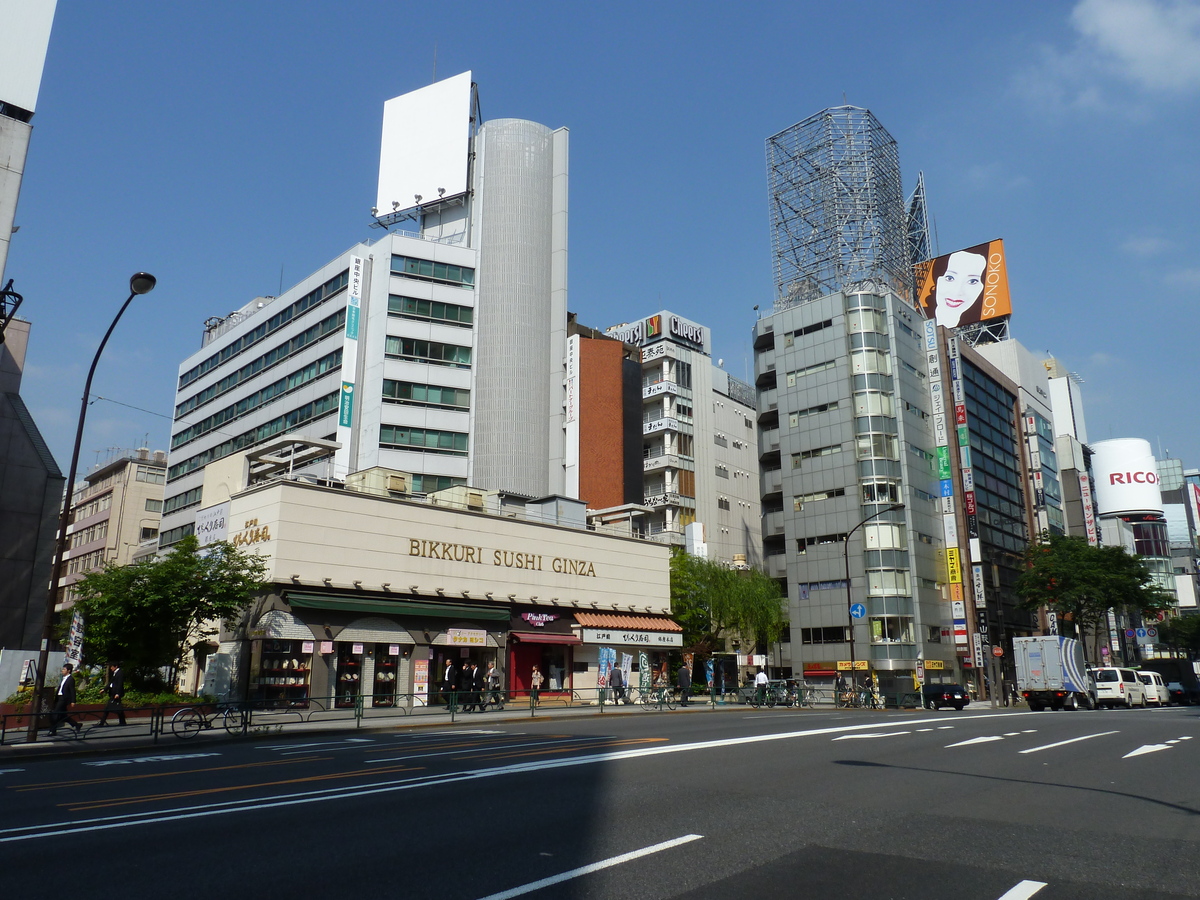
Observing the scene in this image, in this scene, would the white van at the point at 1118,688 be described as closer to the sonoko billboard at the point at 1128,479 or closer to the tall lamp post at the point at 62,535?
the tall lamp post at the point at 62,535

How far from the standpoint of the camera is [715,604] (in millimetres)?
58094

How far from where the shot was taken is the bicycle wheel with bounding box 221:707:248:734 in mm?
23281

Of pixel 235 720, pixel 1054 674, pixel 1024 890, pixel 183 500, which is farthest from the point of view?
pixel 183 500

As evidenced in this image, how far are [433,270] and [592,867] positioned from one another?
63.0 metres

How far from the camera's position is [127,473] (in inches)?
3954

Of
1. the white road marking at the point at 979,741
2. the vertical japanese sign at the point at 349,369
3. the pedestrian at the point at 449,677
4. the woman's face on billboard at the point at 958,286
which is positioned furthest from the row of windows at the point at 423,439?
the woman's face on billboard at the point at 958,286

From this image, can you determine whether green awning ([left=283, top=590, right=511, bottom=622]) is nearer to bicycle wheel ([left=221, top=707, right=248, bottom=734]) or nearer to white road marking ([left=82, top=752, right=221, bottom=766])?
bicycle wheel ([left=221, top=707, right=248, bottom=734])

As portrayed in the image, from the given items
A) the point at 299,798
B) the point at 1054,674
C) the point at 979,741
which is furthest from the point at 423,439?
the point at 299,798

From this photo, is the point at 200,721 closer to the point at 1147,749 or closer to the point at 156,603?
the point at 156,603

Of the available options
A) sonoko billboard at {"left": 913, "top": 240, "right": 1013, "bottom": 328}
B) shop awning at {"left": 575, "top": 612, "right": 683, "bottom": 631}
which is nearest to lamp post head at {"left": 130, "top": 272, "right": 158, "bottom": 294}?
shop awning at {"left": 575, "top": 612, "right": 683, "bottom": 631}

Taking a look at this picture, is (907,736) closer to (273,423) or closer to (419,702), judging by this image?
(419,702)

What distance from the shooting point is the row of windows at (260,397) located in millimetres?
64188

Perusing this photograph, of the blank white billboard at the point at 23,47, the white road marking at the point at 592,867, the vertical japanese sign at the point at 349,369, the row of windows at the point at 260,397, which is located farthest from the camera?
the row of windows at the point at 260,397

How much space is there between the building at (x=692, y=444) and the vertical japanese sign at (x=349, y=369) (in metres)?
24.4
